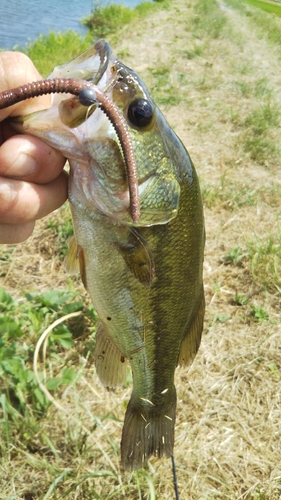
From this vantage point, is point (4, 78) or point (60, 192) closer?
point (4, 78)

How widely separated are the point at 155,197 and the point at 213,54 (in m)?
11.9

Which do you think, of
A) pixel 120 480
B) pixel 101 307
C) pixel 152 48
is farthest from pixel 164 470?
pixel 152 48

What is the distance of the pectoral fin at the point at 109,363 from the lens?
68.4 inches

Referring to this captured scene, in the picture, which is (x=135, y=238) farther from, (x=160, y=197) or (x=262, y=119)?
(x=262, y=119)

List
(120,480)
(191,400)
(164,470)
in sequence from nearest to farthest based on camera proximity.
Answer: (120,480)
(164,470)
(191,400)

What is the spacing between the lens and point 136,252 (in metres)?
1.38

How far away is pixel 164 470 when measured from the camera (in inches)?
91.4

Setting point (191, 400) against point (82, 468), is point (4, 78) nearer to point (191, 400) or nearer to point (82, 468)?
point (82, 468)

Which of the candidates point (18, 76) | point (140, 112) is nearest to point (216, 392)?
point (140, 112)

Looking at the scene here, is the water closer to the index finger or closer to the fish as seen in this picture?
the index finger

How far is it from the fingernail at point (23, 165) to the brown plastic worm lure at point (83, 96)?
0.27 metres

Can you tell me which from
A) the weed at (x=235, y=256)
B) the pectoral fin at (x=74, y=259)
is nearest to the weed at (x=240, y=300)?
the weed at (x=235, y=256)

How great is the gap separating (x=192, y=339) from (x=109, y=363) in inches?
15.0

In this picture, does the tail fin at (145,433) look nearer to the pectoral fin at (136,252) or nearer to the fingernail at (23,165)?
the pectoral fin at (136,252)
